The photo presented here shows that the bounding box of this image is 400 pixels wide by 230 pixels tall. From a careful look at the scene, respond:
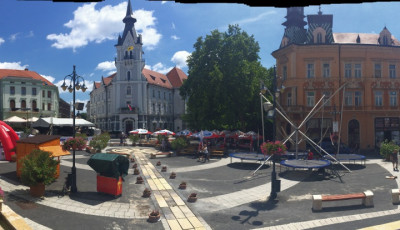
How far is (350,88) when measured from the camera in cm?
3209

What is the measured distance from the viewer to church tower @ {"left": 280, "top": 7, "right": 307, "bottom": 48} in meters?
35.9

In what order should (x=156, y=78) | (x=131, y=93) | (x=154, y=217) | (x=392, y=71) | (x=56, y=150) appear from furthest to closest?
1. (x=156, y=78)
2. (x=131, y=93)
3. (x=392, y=71)
4. (x=56, y=150)
5. (x=154, y=217)

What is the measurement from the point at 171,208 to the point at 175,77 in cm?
5986

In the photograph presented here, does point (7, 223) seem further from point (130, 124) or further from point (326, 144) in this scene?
A: point (130, 124)

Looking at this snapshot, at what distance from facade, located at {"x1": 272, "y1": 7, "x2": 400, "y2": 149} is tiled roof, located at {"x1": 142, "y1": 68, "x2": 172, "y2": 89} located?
35.7 m

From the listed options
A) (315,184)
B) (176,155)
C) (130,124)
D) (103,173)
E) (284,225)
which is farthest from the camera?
(130,124)

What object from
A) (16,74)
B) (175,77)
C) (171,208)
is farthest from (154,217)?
(16,74)

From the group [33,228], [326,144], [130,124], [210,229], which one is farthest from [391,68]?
[130,124]

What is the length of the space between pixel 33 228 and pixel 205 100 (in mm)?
24203

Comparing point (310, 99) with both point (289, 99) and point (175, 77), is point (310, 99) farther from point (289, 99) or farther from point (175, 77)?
point (175, 77)

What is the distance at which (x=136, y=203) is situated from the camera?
12273mm

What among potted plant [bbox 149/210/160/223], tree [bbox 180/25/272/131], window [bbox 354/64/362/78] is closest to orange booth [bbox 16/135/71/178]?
potted plant [bbox 149/210/160/223]

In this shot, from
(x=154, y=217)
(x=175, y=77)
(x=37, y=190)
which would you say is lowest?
(x=154, y=217)

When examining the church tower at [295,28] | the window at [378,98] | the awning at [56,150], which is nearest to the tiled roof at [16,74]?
the awning at [56,150]
